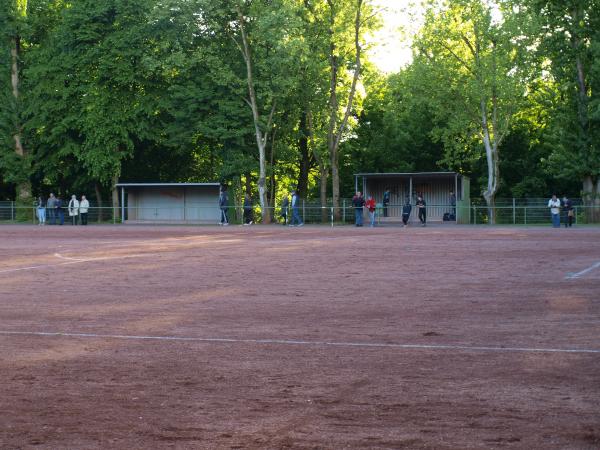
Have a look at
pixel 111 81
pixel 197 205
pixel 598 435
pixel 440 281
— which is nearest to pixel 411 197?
pixel 197 205

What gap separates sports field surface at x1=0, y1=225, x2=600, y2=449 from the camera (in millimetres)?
6836

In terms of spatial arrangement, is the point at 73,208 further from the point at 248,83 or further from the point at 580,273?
the point at 580,273

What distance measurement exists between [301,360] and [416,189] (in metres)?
52.3

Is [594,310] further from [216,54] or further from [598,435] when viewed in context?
[216,54]

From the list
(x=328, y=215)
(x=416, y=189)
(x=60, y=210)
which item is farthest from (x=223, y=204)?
(x=416, y=189)

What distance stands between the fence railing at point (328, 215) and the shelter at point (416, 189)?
0.27 feet

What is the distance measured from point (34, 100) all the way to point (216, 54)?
1308cm

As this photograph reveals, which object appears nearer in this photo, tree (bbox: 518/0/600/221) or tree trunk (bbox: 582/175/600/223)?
tree (bbox: 518/0/600/221)

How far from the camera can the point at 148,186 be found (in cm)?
6241

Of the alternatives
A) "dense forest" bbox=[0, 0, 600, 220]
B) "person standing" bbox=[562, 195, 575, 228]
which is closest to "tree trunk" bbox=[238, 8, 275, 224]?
"dense forest" bbox=[0, 0, 600, 220]

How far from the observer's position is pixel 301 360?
32.3 ft

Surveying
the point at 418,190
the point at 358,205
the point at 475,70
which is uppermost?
the point at 475,70

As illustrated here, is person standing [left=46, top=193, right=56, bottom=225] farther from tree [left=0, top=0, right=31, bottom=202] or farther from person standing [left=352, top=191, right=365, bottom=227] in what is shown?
person standing [left=352, top=191, right=365, bottom=227]

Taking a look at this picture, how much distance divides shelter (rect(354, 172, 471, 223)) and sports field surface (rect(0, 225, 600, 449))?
39.0 metres
